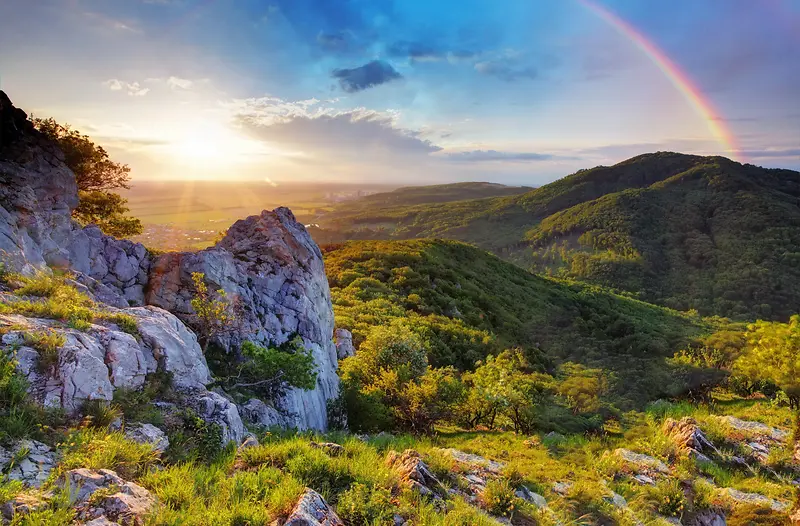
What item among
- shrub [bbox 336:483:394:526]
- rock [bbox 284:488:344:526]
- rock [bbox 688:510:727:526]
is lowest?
rock [bbox 688:510:727:526]

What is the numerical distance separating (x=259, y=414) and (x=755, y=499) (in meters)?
17.2

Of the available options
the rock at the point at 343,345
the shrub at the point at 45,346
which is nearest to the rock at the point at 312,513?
the shrub at the point at 45,346

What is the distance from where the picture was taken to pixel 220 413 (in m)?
11.1

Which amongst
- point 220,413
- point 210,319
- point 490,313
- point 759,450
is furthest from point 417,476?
point 490,313

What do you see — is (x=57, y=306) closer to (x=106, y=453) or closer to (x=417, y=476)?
(x=106, y=453)

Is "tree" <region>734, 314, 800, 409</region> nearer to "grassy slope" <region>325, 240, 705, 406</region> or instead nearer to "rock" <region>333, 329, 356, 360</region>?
"grassy slope" <region>325, 240, 705, 406</region>

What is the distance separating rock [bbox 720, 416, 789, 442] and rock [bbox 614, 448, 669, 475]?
620cm

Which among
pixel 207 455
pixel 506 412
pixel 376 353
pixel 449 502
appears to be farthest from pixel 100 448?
pixel 506 412

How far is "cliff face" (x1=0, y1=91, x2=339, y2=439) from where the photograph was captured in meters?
17.1

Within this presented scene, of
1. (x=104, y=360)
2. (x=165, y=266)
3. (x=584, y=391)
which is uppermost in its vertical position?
(x=165, y=266)

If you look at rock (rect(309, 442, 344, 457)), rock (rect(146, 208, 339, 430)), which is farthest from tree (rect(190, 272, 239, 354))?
rock (rect(309, 442, 344, 457))

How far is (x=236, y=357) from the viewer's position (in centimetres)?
1834

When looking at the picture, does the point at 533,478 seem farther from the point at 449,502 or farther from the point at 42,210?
the point at 42,210

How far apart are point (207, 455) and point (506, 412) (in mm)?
18698
